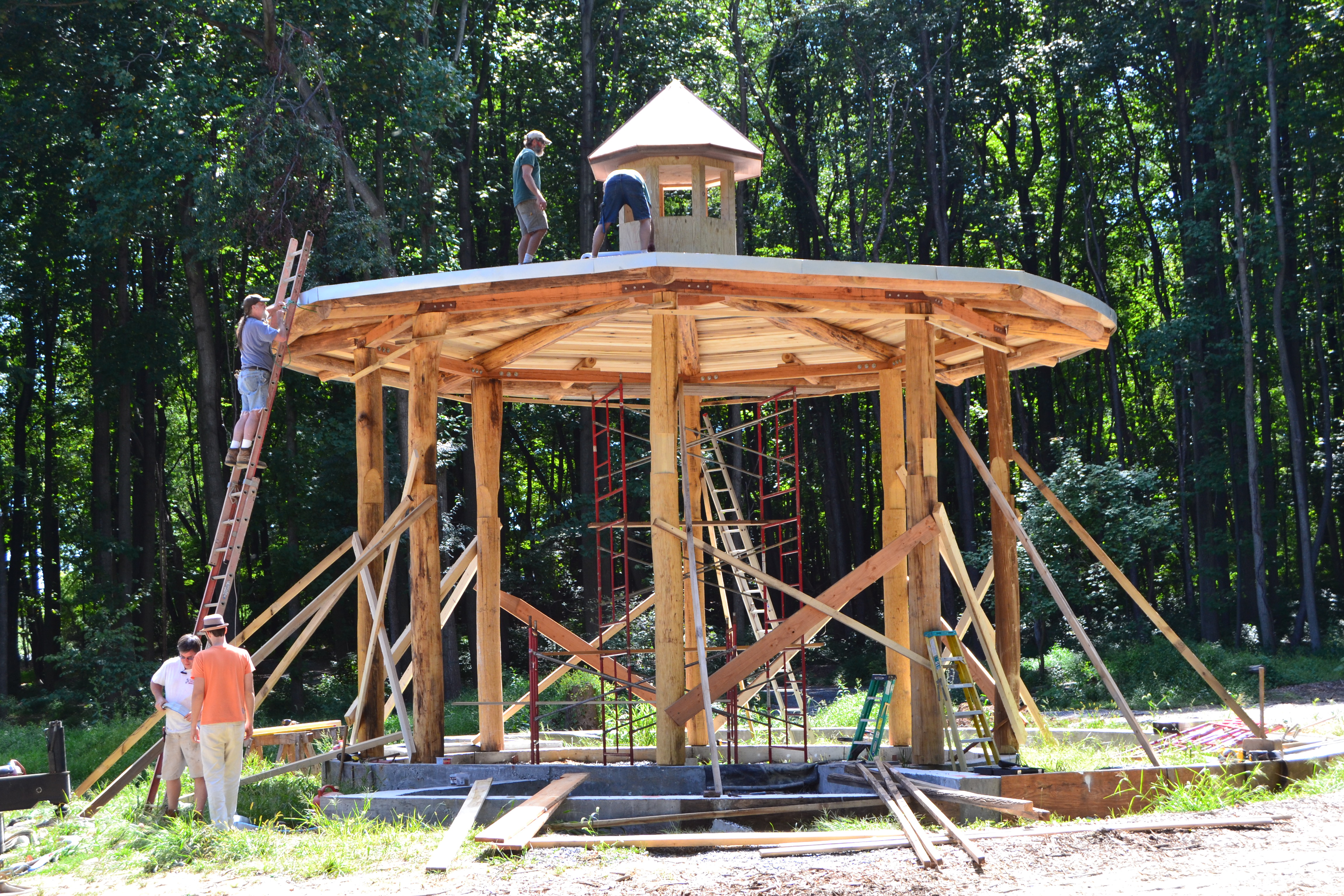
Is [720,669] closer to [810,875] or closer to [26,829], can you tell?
[810,875]

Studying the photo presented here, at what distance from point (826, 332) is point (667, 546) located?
313cm

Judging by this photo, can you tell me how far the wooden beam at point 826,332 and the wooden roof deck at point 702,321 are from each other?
0.07 feet

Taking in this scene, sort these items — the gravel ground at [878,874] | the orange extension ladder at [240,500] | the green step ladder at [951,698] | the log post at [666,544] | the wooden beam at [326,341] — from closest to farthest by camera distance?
the gravel ground at [878,874] → the green step ladder at [951,698] → the log post at [666,544] → the orange extension ladder at [240,500] → the wooden beam at [326,341]

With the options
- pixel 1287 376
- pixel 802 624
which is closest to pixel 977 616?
pixel 802 624

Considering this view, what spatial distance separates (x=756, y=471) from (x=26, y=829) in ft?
87.6

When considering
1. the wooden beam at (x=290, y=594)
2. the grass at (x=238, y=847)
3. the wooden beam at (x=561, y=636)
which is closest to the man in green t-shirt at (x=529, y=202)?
the wooden beam at (x=290, y=594)

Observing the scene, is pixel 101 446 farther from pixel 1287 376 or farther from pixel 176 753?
pixel 1287 376

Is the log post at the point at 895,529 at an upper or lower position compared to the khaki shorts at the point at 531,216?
lower

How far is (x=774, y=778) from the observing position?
468 inches

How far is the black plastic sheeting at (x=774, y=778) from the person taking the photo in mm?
11633

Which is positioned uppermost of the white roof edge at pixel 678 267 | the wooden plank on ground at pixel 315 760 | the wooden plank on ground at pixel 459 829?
the white roof edge at pixel 678 267

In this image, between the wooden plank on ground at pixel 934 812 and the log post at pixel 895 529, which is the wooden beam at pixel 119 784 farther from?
the log post at pixel 895 529

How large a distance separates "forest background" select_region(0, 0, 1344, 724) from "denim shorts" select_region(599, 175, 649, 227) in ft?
44.0

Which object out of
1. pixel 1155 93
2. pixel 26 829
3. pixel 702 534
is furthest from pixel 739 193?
pixel 26 829
